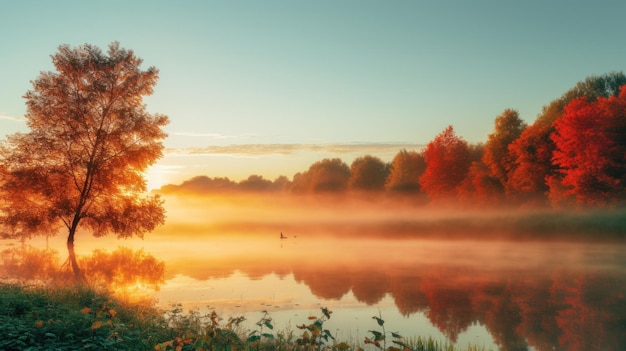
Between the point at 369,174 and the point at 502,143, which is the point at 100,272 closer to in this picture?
the point at 502,143

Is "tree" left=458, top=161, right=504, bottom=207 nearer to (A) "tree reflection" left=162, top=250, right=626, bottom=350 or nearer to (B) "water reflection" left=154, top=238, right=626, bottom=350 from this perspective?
(B) "water reflection" left=154, top=238, right=626, bottom=350

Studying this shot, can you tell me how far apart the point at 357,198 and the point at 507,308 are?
334 feet

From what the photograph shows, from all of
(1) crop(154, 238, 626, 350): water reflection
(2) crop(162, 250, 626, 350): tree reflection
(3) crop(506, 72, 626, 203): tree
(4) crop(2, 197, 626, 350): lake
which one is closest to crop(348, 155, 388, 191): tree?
(3) crop(506, 72, 626, 203): tree

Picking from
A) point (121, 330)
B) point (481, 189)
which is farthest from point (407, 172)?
point (121, 330)

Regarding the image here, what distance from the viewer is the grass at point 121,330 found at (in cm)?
1153

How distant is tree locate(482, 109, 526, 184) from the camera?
7206 centimetres

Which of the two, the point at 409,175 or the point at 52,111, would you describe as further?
the point at 409,175

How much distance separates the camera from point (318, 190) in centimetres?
14188

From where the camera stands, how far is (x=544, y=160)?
66.9 metres

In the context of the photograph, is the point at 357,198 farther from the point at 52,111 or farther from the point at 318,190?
the point at 52,111

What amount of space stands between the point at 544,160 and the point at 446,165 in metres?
18.6

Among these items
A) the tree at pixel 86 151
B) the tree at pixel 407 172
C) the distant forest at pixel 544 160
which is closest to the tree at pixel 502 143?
the distant forest at pixel 544 160

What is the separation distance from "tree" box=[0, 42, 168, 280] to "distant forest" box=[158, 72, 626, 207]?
1740 inches

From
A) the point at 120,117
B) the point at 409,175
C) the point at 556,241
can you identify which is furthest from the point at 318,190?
the point at 120,117
